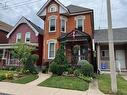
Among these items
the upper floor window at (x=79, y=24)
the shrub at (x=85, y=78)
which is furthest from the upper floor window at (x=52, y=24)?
the shrub at (x=85, y=78)

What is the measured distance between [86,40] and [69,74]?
17.1 ft

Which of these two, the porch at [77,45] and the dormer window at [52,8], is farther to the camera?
the dormer window at [52,8]

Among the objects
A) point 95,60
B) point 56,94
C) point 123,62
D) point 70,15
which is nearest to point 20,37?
point 70,15

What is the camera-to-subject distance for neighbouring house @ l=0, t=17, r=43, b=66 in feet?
81.8

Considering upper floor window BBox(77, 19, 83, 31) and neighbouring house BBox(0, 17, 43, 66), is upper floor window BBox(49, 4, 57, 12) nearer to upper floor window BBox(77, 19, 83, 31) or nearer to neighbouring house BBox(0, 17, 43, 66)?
upper floor window BBox(77, 19, 83, 31)

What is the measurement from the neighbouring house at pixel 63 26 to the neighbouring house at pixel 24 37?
8.09 ft

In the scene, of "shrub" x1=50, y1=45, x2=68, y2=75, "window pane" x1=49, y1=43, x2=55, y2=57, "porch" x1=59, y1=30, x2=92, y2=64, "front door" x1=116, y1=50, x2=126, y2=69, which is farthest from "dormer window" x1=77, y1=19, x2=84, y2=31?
"shrub" x1=50, y1=45, x2=68, y2=75

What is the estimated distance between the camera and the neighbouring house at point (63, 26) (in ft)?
69.0

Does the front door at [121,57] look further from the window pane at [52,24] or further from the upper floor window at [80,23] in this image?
the window pane at [52,24]

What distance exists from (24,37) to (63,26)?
6.85 metres

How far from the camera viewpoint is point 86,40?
65.3ft

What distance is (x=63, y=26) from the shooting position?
23.1m

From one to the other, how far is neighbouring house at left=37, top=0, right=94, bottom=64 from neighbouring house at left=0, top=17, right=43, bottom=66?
247 centimetres

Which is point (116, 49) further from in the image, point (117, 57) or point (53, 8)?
point (53, 8)
